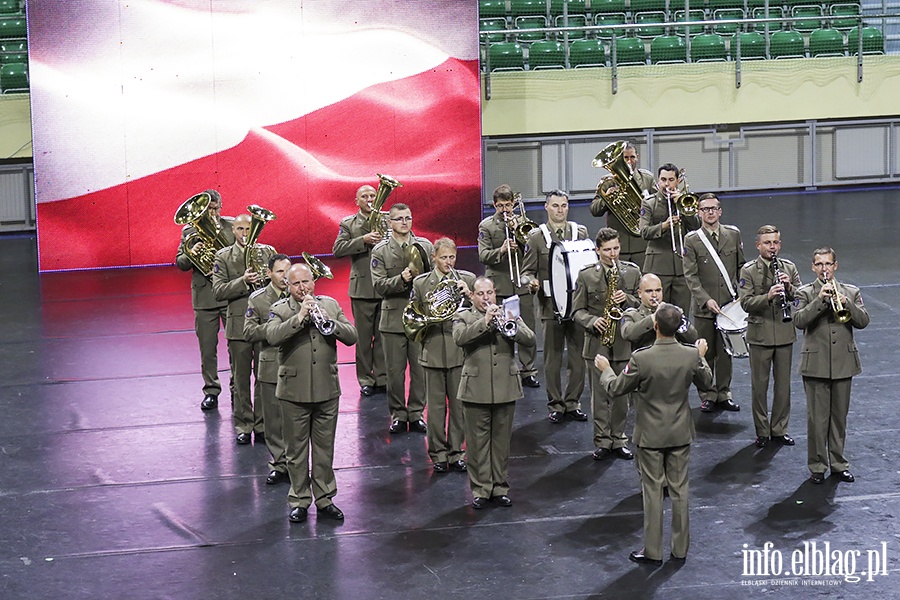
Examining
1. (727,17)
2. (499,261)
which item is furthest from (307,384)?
(727,17)

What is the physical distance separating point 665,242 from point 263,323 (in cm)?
408

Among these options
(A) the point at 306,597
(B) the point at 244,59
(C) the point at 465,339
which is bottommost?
(A) the point at 306,597

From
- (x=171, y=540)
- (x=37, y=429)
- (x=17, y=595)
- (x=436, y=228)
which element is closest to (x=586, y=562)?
(x=171, y=540)

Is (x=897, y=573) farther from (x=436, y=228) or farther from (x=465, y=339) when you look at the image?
(x=436, y=228)

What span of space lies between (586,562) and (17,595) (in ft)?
11.0

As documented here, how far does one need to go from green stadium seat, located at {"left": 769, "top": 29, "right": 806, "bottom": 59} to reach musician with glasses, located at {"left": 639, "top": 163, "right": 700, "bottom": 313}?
1059 cm

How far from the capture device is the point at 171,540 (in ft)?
26.2

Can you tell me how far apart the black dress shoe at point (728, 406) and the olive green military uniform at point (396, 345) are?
8.22 ft

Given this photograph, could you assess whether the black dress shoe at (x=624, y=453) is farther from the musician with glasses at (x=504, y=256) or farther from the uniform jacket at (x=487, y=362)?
the musician with glasses at (x=504, y=256)

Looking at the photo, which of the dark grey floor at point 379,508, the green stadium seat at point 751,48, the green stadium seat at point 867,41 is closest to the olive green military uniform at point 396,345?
the dark grey floor at point 379,508

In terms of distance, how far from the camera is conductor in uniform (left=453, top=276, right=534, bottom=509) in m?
8.24

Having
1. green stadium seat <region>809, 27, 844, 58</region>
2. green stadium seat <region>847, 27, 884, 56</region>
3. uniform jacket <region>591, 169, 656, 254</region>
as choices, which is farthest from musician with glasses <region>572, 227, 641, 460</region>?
green stadium seat <region>847, 27, 884, 56</region>

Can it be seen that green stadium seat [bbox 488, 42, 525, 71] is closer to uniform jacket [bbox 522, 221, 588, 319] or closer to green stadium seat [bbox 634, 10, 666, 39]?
green stadium seat [bbox 634, 10, 666, 39]

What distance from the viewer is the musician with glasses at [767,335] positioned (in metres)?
9.22
